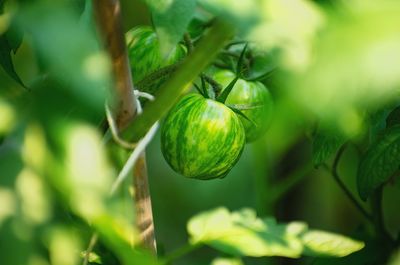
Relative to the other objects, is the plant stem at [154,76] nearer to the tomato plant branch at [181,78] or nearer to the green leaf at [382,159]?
the tomato plant branch at [181,78]

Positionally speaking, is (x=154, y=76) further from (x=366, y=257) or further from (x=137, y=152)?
(x=366, y=257)

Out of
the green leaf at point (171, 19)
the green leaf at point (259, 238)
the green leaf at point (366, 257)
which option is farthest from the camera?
the green leaf at point (366, 257)

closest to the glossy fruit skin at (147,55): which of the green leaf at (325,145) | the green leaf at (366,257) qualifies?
the green leaf at (325,145)

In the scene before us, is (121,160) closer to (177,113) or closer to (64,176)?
(177,113)

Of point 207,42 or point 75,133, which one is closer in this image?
point 75,133

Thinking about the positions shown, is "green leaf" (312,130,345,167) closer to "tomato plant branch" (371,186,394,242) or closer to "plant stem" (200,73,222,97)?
"plant stem" (200,73,222,97)

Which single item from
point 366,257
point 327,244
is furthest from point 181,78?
point 366,257

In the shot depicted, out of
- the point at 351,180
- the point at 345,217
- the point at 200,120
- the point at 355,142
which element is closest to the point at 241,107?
the point at 200,120
